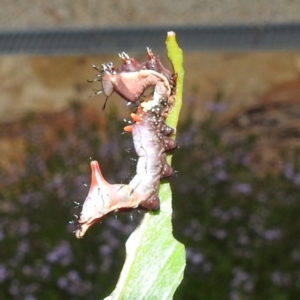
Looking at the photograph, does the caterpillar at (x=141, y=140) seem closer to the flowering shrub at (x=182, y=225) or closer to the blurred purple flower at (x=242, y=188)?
the flowering shrub at (x=182, y=225)

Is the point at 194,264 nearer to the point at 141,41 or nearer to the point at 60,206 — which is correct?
the point at 60,206

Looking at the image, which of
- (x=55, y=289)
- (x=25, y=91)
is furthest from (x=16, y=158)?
(x=55, y=289)

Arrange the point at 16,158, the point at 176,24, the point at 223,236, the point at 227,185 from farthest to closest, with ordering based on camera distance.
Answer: the point at 176,24, the point at 16,158, the point at 227,185, the point at 223,236

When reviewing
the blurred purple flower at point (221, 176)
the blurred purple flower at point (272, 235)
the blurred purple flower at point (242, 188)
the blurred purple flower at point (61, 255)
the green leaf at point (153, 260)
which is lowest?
the green leaf at point (153, 260)

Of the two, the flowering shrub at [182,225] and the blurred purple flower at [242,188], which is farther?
the blurred purple flower at [242,188]

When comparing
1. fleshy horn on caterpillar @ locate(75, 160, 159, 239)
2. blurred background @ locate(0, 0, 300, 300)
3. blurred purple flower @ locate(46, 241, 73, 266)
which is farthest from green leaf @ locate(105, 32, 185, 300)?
blurred purple flower @ locate(46, 241, 73, 266)

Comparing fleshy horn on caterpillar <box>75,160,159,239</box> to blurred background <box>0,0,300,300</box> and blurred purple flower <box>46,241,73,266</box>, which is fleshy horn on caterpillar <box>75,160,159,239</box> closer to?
blurred background <box>0,0,300,300</box>

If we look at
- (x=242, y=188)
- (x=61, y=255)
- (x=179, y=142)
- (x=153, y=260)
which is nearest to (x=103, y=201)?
(x=153, y=260)

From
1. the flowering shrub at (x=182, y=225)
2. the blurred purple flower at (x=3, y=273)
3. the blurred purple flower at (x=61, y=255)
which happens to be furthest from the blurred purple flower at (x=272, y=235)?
the blurred purple flower at (x=3, y=273)
